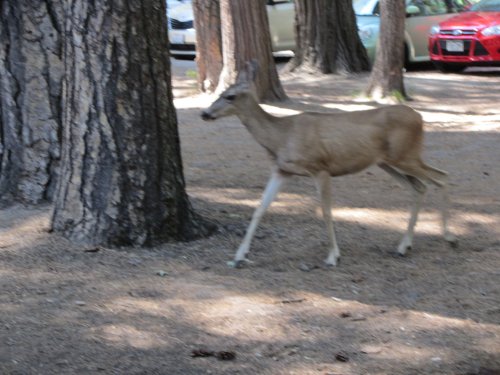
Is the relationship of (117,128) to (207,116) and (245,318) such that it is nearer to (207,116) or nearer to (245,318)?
(207,116)

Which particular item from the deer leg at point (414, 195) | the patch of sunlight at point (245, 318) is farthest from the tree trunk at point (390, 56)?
the patch of sunlight at point (245, 318)

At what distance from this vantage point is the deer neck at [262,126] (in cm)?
760

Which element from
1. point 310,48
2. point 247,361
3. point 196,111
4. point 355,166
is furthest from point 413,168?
point 310,48

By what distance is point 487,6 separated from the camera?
20.8 m

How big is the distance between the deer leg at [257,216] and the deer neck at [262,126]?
203mm

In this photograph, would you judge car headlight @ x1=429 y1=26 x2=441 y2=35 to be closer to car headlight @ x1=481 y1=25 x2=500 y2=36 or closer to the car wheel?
the car wheel

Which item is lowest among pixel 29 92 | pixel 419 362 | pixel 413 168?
pixel 419 362

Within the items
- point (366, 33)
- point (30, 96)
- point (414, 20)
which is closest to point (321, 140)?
point (30, 96)

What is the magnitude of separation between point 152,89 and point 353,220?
7.82 ft

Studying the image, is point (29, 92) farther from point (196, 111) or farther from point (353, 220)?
point (196, 111)

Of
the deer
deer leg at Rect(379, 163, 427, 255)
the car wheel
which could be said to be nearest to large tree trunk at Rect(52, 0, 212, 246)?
the deer

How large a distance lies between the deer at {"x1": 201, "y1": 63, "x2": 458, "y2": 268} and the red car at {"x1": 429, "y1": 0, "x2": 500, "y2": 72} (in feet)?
40.5

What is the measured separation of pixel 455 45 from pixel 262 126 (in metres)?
13.3

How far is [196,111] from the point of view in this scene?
1452cm
